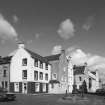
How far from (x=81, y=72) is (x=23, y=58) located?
3320 cm

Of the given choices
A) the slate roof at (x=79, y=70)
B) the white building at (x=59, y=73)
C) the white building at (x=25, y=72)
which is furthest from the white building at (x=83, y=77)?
the white building at (x=25, y=72)

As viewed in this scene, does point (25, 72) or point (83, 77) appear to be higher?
point (25, 72)

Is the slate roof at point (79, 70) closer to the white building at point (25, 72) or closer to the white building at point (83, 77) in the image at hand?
the white building at point (83, 77)

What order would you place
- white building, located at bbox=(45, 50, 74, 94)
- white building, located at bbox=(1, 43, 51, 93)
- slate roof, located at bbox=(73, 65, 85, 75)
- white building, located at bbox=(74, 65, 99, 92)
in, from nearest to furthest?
1. white building, located at bbox=(1, 43, 51, 93)
2. white building, located at bbox=(45, 50, 74, 94)
3. white building, located at bbox=(74, 65, 99, 92)
4. slate roof, located at bbox=(73, 65, 85, 75)

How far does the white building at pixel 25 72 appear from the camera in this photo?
4712 centimetres

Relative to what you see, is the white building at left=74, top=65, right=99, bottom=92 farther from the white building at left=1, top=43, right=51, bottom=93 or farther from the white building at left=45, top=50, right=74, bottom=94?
the white building at left=1, top=43, right=51, bottom=93

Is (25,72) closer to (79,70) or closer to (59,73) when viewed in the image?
(59,73)

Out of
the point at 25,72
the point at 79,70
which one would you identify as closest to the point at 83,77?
the point at 79,70

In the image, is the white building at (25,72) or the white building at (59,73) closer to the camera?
the white building at (25,72)

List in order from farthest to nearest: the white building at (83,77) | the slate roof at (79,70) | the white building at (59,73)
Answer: the slate roof at (79,70) < the white building at (83,77) < the white building at (59,73)

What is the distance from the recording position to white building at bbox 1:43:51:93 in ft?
155

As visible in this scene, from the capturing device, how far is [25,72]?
47906mm

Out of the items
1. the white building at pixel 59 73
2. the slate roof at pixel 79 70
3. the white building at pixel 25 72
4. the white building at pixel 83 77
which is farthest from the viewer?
the slate roof at pixel 79 70

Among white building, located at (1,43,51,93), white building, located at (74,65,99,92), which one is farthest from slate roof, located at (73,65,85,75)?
white building, located at (1,43,51,93)
